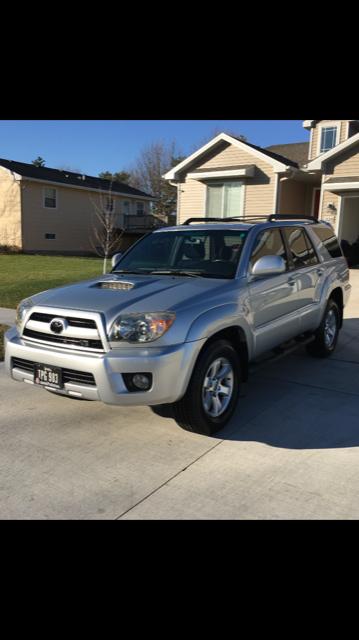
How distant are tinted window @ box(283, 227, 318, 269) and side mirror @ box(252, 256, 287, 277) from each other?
3.16 ft

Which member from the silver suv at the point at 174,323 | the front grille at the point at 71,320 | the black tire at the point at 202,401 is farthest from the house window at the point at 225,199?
the front grille at the point at 71,320

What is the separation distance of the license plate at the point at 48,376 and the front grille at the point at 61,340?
0.22 m

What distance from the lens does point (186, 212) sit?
69.0 feet

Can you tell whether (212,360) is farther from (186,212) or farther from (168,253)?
(186,212)

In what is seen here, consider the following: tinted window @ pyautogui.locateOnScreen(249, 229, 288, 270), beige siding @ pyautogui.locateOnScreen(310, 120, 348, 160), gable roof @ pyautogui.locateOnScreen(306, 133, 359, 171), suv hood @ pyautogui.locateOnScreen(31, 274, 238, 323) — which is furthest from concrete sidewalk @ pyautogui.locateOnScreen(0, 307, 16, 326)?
beige siding @ pyautogui.locateOnScreen(310, 120, 348, 160)

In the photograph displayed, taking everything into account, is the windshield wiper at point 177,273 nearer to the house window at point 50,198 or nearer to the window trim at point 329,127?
the window trim at point 329,127

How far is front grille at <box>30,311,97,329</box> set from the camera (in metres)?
3.72

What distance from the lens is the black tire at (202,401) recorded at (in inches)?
150

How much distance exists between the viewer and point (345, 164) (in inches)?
634
